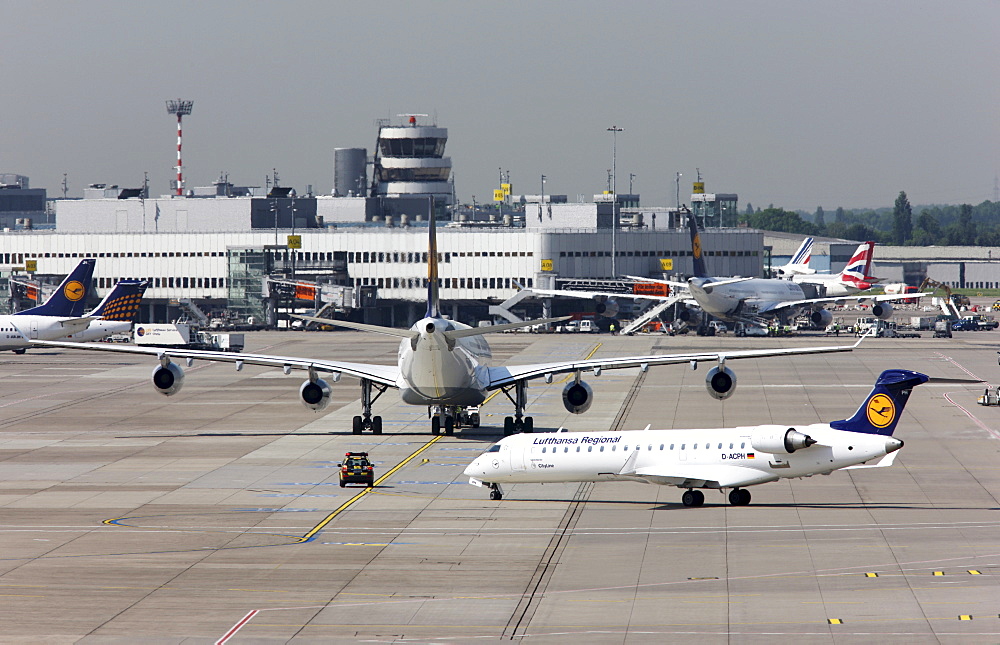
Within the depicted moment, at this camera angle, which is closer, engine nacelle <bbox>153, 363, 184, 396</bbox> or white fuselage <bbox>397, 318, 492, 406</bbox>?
white fuselage <bbox>397, 318, 492, 406</bbox>

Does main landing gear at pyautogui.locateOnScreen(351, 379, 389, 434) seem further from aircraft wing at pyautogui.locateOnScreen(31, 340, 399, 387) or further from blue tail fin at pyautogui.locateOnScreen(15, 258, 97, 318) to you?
blue tail fin at pyautogui.locateOnScreen(15, 258, 97, 318)

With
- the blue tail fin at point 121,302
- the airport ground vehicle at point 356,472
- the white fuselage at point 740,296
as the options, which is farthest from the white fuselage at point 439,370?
the white fuselage at point 740,296

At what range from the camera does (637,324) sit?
14488 cm

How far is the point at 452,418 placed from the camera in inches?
2498

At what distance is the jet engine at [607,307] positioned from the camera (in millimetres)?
145750

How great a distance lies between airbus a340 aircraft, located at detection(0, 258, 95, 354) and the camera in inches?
4481

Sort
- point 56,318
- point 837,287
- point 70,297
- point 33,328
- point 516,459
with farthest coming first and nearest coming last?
1. point 837,287
2. point 70,297
3. point 56,318
4. point 33,328
5. point 516,459

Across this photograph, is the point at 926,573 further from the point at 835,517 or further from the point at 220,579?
the point at 220,579

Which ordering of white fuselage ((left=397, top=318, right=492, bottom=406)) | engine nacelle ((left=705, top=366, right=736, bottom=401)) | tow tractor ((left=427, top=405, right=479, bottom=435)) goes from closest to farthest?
white fuselage ((left=397, top=318, right=492, bottom=406)), engine nacelle ((left=705, top=366, right=736, bottom=401)), tow tractor ((left=427, top=405, right=479, bottom=435))

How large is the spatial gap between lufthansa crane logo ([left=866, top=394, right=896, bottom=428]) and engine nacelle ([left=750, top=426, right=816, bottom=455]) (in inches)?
102

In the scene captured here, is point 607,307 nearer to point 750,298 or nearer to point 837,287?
point 750,298

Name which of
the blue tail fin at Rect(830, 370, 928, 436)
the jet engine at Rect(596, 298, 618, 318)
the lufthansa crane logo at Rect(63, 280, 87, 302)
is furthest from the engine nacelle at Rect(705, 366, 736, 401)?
the jet engine at Rect(596, 298, 618, 318)

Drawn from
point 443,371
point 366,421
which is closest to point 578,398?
point 443,371

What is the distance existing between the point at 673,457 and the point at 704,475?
1249 millimetres
